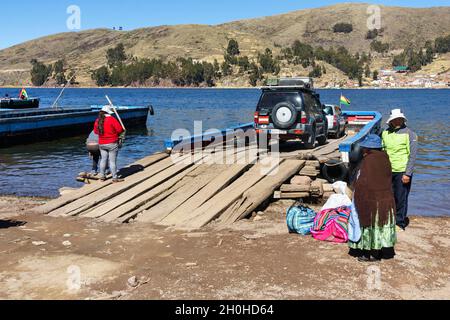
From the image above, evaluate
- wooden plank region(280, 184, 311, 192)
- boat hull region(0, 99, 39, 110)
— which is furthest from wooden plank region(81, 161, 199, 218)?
boat hull region(0, 99, 39, 110)

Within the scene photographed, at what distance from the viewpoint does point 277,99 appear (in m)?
16.3

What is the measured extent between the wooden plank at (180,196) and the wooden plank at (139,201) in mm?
312

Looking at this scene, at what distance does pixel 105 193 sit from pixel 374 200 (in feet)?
20.8

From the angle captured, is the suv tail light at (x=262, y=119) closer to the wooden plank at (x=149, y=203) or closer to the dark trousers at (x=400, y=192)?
the wooden plank at (x=149, y=203)

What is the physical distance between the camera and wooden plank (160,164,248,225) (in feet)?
33.0

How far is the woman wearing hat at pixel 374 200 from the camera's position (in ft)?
24.2

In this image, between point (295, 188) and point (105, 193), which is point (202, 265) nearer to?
point (105, 193)

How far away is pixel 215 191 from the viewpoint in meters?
11.4

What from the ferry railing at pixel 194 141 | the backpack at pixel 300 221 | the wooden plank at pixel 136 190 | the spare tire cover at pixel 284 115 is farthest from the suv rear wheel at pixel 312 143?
the backpack at pixel 300 221

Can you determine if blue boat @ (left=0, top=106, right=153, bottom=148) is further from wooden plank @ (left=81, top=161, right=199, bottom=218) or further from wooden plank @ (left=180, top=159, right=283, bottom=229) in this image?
wooden plank @ (left=180, top=159, right=283, bottom=229)

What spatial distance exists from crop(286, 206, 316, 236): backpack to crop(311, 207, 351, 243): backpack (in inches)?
7.4

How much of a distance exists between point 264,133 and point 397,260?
885 cm

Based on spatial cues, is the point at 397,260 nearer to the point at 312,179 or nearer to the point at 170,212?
the point at 170,212
